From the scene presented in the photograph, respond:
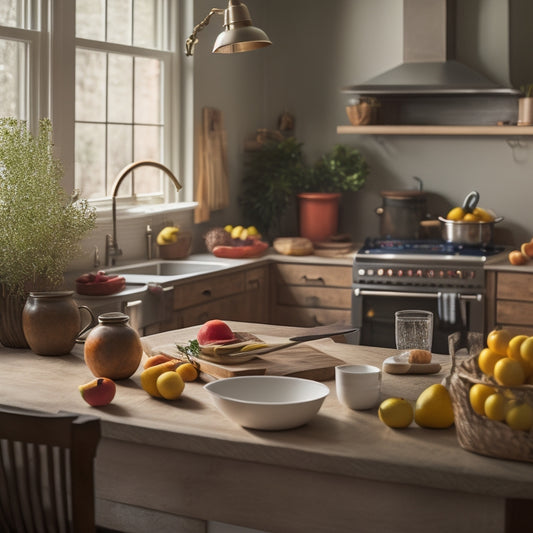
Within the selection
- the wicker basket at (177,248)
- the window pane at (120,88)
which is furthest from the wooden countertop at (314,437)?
the window pane at (120,88)

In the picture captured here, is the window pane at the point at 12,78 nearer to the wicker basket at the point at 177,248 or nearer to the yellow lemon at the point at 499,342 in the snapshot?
the wicker basket at the point at 177,248

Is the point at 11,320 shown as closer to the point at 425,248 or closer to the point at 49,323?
the point at 49,323

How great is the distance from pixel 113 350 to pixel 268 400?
47 cm

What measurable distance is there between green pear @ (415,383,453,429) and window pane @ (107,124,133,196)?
3259 mm

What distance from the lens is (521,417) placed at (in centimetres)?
163

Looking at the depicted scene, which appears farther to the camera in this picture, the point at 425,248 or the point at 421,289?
the point at 425,248

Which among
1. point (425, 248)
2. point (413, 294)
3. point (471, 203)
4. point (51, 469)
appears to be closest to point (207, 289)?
point (413, 294)

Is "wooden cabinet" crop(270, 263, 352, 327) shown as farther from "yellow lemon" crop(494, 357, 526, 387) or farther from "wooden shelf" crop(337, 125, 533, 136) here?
"yellow lemon" crop(494, 357, 526, 387)

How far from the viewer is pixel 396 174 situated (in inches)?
228

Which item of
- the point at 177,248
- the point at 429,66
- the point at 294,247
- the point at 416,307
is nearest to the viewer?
the point at 416,307

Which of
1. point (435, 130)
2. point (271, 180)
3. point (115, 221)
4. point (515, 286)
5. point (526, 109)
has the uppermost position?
point (526, 109)

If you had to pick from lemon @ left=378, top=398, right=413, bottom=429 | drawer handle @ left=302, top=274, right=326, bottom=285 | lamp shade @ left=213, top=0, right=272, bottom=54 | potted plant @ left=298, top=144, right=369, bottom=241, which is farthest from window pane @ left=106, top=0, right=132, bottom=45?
lemon @ left=378, top=398, right=413, bottom=429

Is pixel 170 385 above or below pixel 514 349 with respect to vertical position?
below

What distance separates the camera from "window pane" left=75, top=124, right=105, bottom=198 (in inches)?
179
